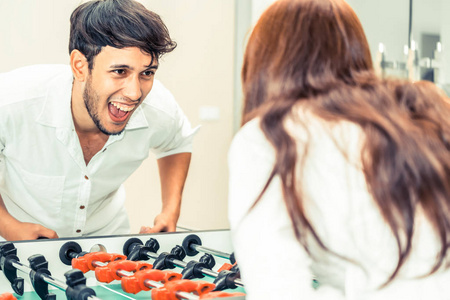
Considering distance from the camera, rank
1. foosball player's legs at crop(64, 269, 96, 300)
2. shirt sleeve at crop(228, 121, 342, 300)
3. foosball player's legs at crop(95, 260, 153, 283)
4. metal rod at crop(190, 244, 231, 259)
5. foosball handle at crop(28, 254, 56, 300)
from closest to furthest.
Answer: shirt sleeve at crop(228, 121, 342, 300)
foosball player's legs at crop(64, 269, 96, 300)
foosball handle at crop(28, 254, 56, 300)
foosball player's legs at crop(95, 260, 153, 283)
metal rod at crop(190, 244, 231, 259)

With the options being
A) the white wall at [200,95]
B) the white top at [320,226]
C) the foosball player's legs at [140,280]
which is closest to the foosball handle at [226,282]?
the foosball player's legs at [140,280]

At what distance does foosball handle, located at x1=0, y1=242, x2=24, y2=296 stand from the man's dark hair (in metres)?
0.73

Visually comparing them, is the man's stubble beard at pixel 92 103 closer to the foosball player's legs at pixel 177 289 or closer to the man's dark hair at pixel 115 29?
the man's dark hair at pixel 115 29

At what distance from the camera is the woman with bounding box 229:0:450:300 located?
71 centimetres

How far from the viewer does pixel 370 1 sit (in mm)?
3092

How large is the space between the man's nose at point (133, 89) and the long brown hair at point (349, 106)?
0.88 m

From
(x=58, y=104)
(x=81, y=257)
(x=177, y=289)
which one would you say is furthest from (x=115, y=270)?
(x=58, y=104)

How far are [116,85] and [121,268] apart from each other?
71 cm

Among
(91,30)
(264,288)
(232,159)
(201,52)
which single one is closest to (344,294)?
(264,288)

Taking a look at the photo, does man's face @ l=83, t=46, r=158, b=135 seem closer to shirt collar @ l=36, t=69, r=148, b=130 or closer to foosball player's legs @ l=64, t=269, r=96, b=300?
shirt collar @ l=36, t=69, r=148, b=130

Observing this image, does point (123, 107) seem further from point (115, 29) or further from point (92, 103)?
point (115, 29)

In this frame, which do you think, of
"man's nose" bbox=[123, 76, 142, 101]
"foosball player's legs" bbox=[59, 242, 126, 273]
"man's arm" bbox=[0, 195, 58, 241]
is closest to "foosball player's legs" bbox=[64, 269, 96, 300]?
"foosball player's legs" bbox=[59, 242, 126, 273]

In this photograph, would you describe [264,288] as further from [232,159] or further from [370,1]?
[370,1]

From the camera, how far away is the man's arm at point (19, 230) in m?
1.48
